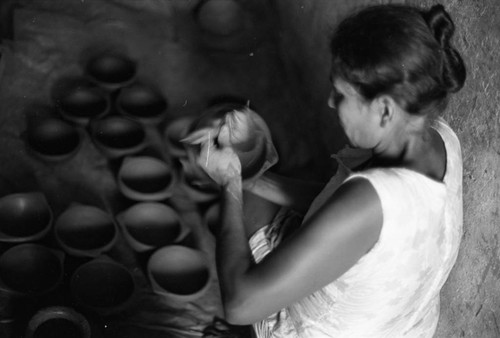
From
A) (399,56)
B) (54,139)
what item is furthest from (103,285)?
(399,56)

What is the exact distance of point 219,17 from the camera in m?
2.99

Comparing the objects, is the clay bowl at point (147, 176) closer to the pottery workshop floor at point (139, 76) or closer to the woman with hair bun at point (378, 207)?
the pottery workshop floor at point (139, 76)

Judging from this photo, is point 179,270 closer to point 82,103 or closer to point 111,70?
point 82,103

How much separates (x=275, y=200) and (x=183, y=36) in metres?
1.52

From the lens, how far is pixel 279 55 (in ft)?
9.68

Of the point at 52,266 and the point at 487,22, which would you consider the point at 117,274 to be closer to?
the point at 52,266

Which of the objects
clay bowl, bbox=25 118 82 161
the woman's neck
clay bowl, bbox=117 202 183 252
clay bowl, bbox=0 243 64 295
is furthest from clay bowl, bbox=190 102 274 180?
clay bowl, bbox=25 118 82 161

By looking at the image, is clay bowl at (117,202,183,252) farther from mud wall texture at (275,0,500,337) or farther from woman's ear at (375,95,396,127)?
woman's ear at (375,95,396,127)

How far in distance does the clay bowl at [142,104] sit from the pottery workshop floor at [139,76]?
2.7 inches

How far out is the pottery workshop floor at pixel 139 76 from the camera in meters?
2.03

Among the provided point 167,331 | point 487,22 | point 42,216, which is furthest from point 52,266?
point 487,22

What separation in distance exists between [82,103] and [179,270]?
2.84ft

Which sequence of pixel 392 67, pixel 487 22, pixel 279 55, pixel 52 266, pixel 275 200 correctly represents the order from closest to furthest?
pixel 392 67 → pixel 487 22 → pixel 275 200 → pixel 52 266 → pixel 279 55

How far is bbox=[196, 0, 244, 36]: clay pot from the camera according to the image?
298 cm
